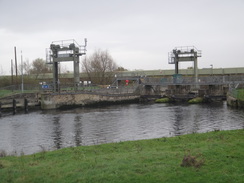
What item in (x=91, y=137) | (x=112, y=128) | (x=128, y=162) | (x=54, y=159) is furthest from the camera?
(x=112, y=128)

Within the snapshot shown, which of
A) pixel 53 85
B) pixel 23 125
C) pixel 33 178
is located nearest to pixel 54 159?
pixel 33 178

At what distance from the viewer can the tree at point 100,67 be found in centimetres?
6925

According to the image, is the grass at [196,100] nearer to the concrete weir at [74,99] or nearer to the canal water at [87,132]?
the concrete weir at [74,99]

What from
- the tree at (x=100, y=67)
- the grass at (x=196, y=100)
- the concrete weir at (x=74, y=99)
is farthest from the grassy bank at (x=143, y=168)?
the tree at (x=100, y=67)

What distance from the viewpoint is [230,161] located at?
8.48 metres

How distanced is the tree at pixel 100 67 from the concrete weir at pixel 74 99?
2144 centimetres

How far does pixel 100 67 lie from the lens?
71125 mm

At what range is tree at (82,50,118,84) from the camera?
6925 cm

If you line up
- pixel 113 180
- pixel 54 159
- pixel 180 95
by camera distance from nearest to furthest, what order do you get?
pixel 113 180 → pixel 54 159 → pixel 180 95

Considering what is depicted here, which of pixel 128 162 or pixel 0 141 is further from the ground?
pixel 128 162

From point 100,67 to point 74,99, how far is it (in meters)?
29.3

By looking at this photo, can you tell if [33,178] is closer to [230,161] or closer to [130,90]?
[230,161]

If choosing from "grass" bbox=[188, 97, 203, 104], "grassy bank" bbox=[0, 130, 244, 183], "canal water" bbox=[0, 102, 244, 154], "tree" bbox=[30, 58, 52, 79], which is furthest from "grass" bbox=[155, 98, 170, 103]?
"tree" bbox=[30, 58, 52, 79]

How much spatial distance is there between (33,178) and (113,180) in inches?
91.6
